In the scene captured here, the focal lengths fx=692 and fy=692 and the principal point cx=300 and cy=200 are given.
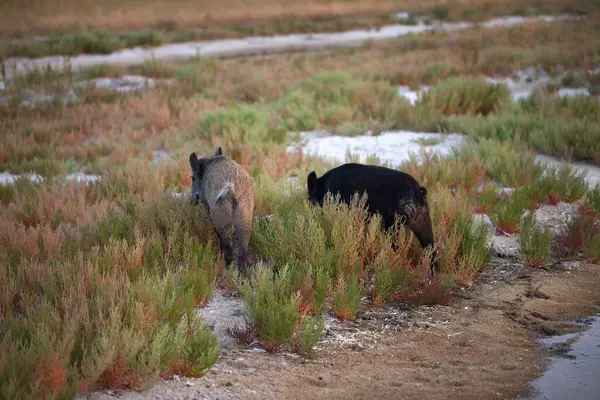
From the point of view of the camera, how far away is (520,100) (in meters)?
15.0

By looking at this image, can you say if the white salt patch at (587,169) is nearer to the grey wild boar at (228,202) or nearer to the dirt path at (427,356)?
the dirt path at (427,356)

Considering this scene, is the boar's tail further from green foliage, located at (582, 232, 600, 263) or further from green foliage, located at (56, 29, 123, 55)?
green foliage, located at (56, 29, 123, 55)

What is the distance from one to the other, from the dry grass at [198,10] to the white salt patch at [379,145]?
23450 mm

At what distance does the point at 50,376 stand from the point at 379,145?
8.92m

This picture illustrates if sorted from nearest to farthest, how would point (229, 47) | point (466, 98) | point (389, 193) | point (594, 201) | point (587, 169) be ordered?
point (389, 193) → point (594, 201) → point (587, 169) → point (466, 98) → point (229, 47)

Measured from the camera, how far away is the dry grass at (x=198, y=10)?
35.7 metres

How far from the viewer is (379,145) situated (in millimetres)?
12211

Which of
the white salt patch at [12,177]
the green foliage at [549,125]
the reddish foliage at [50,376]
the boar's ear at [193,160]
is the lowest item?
the white salt patch at [12,177]

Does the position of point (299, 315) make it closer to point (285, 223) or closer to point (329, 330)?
point (329, 330)

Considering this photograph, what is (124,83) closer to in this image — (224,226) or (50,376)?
(224,226)

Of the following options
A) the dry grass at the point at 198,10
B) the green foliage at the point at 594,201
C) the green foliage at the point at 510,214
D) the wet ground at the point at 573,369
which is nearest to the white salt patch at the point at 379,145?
the green foliage at the point at 510,214

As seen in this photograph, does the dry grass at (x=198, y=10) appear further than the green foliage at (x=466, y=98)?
Yes

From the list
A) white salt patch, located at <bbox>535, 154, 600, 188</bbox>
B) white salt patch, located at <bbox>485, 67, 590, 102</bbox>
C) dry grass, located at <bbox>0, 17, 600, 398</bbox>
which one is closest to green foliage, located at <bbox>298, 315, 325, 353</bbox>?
dry grass, located at <bbox>0, 17, 600, 398</bbox>

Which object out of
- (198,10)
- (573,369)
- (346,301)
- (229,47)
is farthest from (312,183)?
(198,10)
